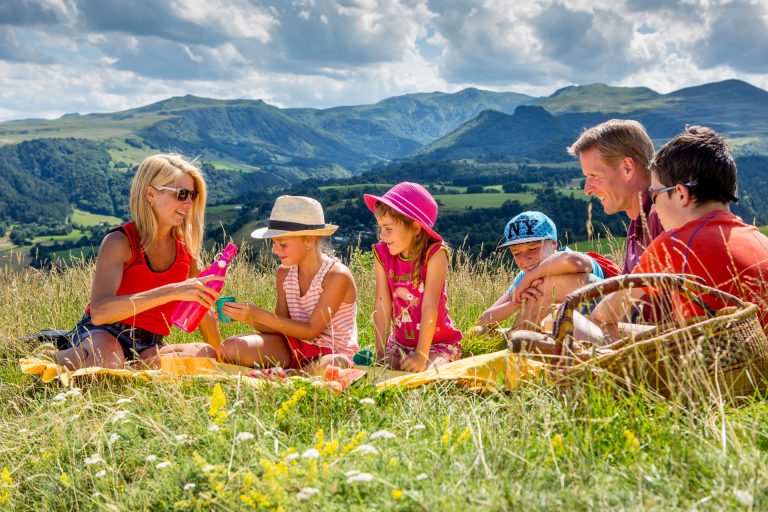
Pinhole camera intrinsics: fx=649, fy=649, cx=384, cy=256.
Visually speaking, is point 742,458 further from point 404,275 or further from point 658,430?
point 404,275

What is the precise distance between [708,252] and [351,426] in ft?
6.44

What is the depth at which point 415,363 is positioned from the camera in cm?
438

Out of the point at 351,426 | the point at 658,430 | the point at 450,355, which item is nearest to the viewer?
the point at 658,430

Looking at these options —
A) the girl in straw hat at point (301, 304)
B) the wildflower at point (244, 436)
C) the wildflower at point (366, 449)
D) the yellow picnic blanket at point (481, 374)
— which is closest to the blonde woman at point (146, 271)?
the girl in straw hat at point (301, 304)

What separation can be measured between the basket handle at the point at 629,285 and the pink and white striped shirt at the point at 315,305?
7.04 feet

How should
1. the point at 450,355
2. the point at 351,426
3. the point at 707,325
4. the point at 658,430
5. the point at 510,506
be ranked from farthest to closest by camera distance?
the point at 450,355 → the point at 351,426 → the point at 707,325 → the point at 658,430 → the point at 510,506

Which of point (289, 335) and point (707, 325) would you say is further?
point (289, 335)

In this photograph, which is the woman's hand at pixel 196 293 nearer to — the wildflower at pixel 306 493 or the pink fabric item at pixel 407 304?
the pink fabric item at pixel 407 304

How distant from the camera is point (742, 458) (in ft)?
7.25

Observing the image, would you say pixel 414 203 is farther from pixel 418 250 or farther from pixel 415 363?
pixel 415 363

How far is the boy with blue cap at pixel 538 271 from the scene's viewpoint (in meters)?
4.68

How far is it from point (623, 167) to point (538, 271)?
94 centimetres

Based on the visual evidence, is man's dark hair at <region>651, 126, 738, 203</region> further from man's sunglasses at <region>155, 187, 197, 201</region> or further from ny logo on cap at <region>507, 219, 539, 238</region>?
man's sunglasses at <region>155, 187, 197, 201</region>

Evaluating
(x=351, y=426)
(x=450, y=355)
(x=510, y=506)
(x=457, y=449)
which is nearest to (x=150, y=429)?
(x=351, y=426)
